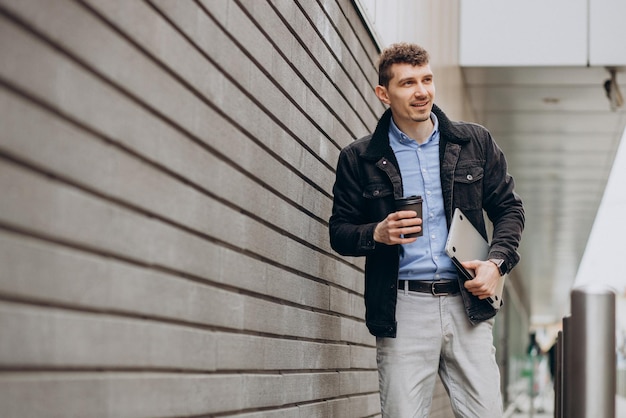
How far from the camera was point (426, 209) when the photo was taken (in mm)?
3746

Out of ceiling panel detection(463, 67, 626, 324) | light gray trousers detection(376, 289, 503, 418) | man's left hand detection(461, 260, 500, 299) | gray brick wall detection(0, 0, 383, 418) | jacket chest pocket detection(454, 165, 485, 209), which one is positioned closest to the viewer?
gray brick wall detection(0, 0, 383, 418)

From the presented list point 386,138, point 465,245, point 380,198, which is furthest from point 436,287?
point 386,138

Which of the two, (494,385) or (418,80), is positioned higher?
(418,80)

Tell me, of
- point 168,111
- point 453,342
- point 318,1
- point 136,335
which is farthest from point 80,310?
point 318,1

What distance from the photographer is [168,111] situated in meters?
2.41

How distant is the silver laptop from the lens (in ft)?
11.5

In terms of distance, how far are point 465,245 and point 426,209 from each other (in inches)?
9.1

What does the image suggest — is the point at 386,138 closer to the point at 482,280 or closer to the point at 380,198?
the point at 380,198

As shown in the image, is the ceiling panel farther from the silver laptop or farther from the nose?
the silver laptop

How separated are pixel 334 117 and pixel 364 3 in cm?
114

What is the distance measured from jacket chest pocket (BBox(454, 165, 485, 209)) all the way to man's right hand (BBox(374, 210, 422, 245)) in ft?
1.23

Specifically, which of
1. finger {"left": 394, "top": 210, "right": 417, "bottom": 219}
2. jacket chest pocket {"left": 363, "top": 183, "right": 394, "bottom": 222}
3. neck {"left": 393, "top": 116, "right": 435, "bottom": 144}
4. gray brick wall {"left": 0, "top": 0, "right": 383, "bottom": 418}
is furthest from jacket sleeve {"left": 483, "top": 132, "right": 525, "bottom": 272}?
gray brick wall {"left": 0, "top": 0, "right": 383, "bottom": 418}

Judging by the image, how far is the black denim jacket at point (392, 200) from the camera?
3.67 m

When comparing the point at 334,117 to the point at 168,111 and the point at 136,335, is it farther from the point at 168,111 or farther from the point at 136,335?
the point at 136,335
